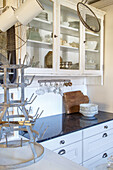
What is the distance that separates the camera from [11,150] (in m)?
0.78

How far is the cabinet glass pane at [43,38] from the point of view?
1.73 metres

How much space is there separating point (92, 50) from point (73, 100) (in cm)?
72

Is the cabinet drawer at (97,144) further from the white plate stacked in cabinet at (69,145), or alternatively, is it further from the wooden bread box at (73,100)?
the wooden bread box at (73,100)

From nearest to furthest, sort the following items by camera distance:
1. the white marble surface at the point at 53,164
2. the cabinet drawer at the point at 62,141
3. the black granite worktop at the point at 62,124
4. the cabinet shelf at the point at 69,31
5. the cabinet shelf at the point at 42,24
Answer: the white marble surface at the point at 53,164
the cabinet drawer at the point at 62,141
the black granite worktop at the point at 62,124
the cabinet shelf at the point at 42,24
the cabinet shelf at the point at 69,31

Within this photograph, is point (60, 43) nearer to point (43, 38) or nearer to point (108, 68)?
point (43, 38)

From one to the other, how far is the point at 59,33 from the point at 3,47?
79cm

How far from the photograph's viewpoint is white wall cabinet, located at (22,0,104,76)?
69.0 inches

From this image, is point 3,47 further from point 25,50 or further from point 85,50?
point 85,50

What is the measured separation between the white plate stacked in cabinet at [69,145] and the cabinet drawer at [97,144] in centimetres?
9

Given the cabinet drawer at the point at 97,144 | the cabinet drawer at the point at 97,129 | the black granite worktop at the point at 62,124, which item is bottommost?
the cabinet drawer at the point at 97,144

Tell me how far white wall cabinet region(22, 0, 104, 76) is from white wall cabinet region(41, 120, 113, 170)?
0.67 metres

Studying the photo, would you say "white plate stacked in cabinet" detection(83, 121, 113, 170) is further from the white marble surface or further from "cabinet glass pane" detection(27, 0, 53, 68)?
the white marble surface

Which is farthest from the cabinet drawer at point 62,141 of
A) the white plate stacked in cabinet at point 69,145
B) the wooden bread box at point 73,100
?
the wooden bread box at point 73,100

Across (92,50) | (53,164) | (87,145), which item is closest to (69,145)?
(87,145)
